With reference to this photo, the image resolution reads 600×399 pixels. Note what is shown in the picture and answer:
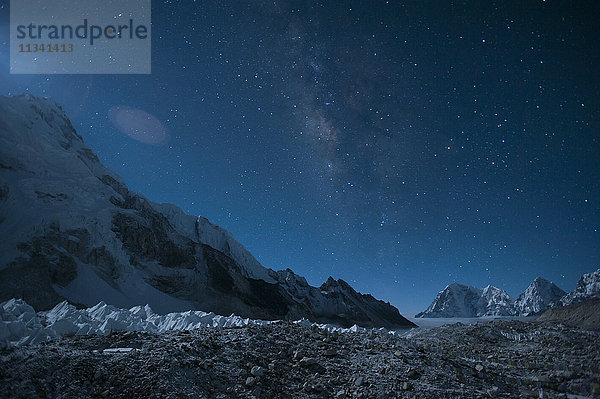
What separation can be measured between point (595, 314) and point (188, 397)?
65.8 m

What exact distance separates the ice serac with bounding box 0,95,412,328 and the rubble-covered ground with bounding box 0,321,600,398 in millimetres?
47409

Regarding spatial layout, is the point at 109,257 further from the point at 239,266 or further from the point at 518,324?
the point at 518,324

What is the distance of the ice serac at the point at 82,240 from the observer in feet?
158

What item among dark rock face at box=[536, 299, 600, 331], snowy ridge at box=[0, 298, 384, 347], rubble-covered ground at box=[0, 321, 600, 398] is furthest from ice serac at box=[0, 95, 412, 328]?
dark rock face at box=[536, 299, 600, 331]

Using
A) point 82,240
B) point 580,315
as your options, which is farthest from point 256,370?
point 580,315

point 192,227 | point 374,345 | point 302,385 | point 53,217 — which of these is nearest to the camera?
point 302,385

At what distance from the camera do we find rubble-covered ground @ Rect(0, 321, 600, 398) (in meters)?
6.78

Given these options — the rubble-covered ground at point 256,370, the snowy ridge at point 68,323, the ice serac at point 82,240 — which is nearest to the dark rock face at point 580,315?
the rubble-covered ground at point 256,370

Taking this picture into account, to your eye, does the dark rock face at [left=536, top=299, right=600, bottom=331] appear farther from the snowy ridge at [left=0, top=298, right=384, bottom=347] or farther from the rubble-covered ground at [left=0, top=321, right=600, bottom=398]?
the snowy ridge at [left=0, top=298, right=384, bottom=347]

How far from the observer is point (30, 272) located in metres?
45.3

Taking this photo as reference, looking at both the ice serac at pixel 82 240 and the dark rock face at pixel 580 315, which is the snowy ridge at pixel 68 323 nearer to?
the ice serac at pixel 82 240

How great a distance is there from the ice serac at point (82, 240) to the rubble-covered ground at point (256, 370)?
4741 cm

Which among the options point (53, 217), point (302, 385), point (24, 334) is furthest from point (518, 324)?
point (53, 217)

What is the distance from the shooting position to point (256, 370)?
8.14 m
